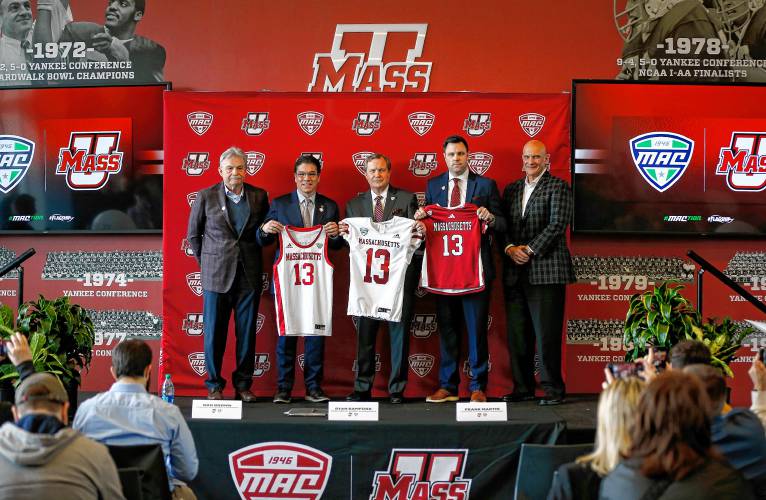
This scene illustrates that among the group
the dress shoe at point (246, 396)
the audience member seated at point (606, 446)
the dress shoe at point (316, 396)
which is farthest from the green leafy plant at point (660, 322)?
the audience member seated at point (606, 446)

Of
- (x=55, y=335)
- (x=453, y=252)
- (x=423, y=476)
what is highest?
(x=453, y=252)

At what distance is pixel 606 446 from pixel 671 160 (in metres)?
4.62

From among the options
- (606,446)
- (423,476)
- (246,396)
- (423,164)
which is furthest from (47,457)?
(423,164)

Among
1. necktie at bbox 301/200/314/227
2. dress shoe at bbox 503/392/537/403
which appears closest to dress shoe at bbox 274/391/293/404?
necktie at bbox 301/200/314/227

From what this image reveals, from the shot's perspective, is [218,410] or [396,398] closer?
[218,410]

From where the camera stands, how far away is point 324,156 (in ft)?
21.3

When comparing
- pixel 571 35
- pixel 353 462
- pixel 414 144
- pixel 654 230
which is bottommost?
pixel 353 462

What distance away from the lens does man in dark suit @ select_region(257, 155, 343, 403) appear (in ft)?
19.3

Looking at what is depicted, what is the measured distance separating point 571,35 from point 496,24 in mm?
614

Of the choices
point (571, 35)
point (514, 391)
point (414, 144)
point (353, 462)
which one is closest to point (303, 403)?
point (353, 462)

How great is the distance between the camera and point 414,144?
6.46 m

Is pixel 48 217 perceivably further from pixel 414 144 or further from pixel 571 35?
pixel 571 35

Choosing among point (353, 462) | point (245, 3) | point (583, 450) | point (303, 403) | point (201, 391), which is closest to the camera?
point (583, 450)

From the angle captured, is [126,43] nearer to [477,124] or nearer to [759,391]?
[477,124]
